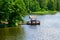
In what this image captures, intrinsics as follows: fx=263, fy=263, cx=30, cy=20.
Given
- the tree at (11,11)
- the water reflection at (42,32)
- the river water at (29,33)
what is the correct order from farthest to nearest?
the tree at (11,11)
the water reflection at (42,32)
the river water at (29,33)

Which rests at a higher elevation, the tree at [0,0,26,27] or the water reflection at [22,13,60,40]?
the tree at [0,0,26,27]

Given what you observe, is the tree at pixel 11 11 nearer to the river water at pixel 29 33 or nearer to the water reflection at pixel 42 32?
the water reflection at pixel 42 32

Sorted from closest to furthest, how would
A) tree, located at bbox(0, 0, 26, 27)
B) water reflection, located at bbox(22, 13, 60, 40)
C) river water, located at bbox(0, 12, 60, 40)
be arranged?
river water, located at bbox(0, 12, 60, 40) → water reflection, located at bbox(22, 13, 60, 40) → tree, located at bbox(0, 0, 26, 27)

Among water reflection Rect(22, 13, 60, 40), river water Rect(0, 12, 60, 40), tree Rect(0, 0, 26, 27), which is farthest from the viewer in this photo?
tree Rect(0, 0, 26, 27)

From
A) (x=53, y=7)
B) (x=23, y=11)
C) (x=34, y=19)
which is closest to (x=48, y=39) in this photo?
(x=23, y=11)

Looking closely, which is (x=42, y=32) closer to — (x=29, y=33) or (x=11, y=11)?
(x=29, y=33)

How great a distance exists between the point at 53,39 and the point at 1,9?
13.1 metres

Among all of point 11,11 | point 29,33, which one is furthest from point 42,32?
point 11,11

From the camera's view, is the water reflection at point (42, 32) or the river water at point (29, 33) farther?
the water reflection at point (42, 32)

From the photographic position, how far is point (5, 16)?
3856 cm

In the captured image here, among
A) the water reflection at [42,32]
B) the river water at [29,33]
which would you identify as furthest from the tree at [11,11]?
the river water at [29,33]

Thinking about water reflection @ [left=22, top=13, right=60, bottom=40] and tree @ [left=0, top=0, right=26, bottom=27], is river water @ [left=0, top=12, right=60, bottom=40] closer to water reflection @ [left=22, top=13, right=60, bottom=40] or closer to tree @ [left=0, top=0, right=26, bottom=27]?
water reflection @ [left=22, top=13, right=60, bottom=40]

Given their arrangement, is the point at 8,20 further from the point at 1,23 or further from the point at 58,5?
the point at 58,5

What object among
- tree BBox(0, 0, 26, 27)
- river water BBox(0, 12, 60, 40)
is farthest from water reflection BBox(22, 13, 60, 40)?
tree BBox(0, 0, 26, 27)
